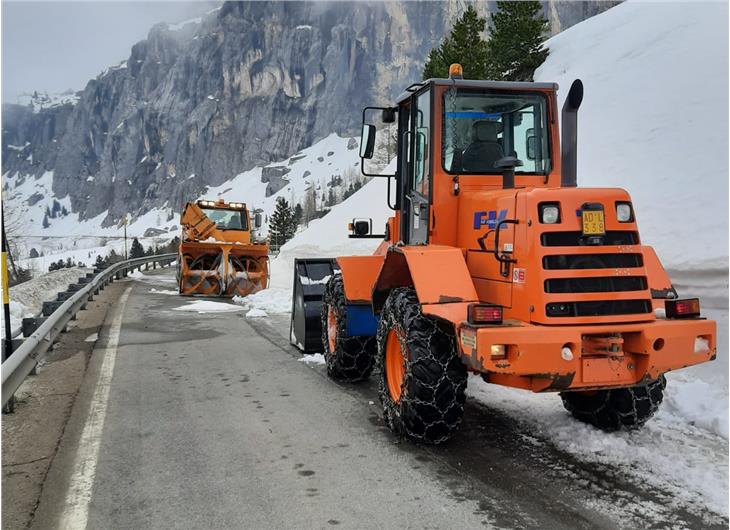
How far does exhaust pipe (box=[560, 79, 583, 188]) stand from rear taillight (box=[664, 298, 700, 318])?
114 centimetres

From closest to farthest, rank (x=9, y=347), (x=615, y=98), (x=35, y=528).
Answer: (x=35, y=528), (x=9, y=347), (x=615, y=98)

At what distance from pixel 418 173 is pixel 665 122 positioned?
12800 millimetres

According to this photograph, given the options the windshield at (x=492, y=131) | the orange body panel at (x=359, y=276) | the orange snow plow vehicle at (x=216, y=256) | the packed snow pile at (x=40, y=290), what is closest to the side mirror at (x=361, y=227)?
the orange body panel at (x=359, y=276)

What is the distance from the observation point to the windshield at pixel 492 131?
5070mm

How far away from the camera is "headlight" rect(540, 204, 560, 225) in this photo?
4.04 m

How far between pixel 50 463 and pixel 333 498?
6.80ft

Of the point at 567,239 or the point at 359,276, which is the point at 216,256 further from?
the point at 567,239

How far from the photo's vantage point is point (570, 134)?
4.67 m

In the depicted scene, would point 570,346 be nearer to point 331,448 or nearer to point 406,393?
point 406,393

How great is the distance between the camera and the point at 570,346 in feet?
12.6

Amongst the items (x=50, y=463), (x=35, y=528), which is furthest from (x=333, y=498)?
(x=50, y=463)

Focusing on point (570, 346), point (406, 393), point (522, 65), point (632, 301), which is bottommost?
point (406, 393)

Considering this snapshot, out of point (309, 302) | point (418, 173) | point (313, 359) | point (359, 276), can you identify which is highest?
point (418, 173)

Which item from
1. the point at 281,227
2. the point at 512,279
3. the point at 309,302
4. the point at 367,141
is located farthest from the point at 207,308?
the point at 281,227
